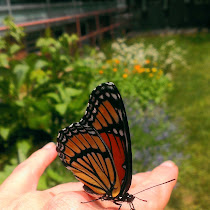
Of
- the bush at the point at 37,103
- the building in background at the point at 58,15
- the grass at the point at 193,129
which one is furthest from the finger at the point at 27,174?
the building in background at the point at 58,15

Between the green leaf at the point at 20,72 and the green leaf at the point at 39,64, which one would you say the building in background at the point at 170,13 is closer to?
the green leaf at the point at 39,64

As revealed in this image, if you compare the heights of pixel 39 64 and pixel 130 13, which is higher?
pixel 130 13

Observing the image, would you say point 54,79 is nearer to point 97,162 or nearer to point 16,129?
point 16,129

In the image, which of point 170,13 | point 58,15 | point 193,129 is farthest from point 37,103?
point 170,13

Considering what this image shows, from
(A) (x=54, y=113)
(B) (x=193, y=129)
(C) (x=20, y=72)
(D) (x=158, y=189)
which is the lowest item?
(B) (x=193, y=129)

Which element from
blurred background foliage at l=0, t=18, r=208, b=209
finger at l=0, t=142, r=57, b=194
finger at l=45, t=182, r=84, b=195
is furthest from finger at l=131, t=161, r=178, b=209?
blurred background foliage at l=0, t=18, r=208, b=209

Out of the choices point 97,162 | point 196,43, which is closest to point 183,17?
point 196,43

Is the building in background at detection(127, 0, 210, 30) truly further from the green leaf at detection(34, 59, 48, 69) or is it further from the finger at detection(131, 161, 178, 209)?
the finger at detection(131, 161, 178, 209)

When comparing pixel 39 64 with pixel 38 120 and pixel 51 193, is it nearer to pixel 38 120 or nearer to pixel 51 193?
pixel 38 120
